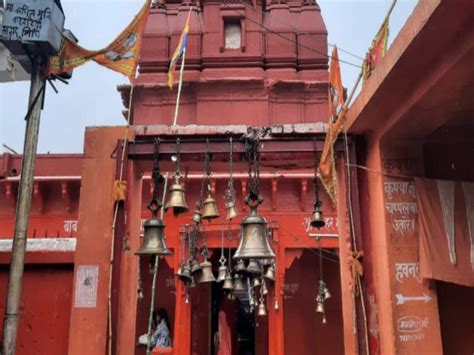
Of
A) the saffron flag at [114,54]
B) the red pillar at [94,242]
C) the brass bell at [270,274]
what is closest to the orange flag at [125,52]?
the saffron flag at [114,54]

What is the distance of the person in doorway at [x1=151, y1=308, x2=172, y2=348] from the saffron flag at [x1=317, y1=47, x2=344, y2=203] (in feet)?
20.9

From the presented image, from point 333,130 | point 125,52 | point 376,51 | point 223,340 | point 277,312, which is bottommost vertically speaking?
point 223,340

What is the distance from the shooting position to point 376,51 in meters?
5.09

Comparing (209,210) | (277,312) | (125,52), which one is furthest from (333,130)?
(277,312)

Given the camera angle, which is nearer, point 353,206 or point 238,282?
point 353,206

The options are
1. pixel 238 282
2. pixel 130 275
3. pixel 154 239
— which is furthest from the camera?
pixel 238 282

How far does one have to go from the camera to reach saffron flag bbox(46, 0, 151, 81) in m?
5.40

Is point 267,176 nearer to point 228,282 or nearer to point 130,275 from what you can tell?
point 228,282

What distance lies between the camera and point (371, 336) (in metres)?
4.92

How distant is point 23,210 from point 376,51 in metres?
4.12

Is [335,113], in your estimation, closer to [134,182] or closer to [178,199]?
[178,199]

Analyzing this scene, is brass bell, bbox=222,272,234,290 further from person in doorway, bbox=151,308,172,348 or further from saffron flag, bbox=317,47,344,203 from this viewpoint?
saffron flag, bbox=317,47,344,203

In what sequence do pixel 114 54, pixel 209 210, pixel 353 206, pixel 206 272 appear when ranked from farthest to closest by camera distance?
1. pixel 206 272
2. pixel 114 54
3. pixel 209 210
4. pixel 353 206

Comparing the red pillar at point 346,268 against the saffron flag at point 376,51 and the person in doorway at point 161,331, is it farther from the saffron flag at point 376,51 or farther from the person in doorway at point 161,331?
the person in doorway at point 161,331
